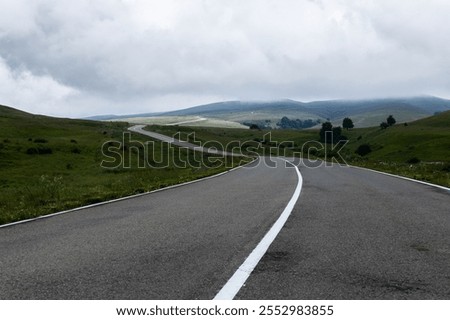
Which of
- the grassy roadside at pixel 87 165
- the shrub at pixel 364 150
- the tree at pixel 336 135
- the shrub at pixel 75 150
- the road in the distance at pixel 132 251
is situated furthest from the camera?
the tree at pixel 336 135

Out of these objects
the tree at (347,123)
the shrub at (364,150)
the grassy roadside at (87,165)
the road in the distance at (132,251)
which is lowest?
the shrub at (364,150)

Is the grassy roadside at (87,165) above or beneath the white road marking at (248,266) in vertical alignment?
beneath

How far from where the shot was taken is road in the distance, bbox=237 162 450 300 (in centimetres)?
450

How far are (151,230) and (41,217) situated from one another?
12.4 feet

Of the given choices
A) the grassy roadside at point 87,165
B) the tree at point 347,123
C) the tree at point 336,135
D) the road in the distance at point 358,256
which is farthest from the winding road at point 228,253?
the tree at point 347,123

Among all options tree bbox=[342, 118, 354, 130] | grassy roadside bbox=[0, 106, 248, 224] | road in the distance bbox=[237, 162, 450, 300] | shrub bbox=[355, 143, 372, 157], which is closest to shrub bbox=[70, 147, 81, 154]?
grassy roadside bbox=[0, 106, 248, 224]

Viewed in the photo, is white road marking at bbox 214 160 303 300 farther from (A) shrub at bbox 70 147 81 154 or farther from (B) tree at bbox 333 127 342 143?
(B) tree at bbox 333 127 342 143

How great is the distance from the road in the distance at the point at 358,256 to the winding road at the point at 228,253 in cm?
1

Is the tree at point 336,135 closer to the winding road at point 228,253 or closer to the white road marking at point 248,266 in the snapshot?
the winding road at point 228,253

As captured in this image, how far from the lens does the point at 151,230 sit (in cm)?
796

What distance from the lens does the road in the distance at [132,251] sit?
4672 mm

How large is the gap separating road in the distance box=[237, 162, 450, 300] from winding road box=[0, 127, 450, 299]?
1cm
